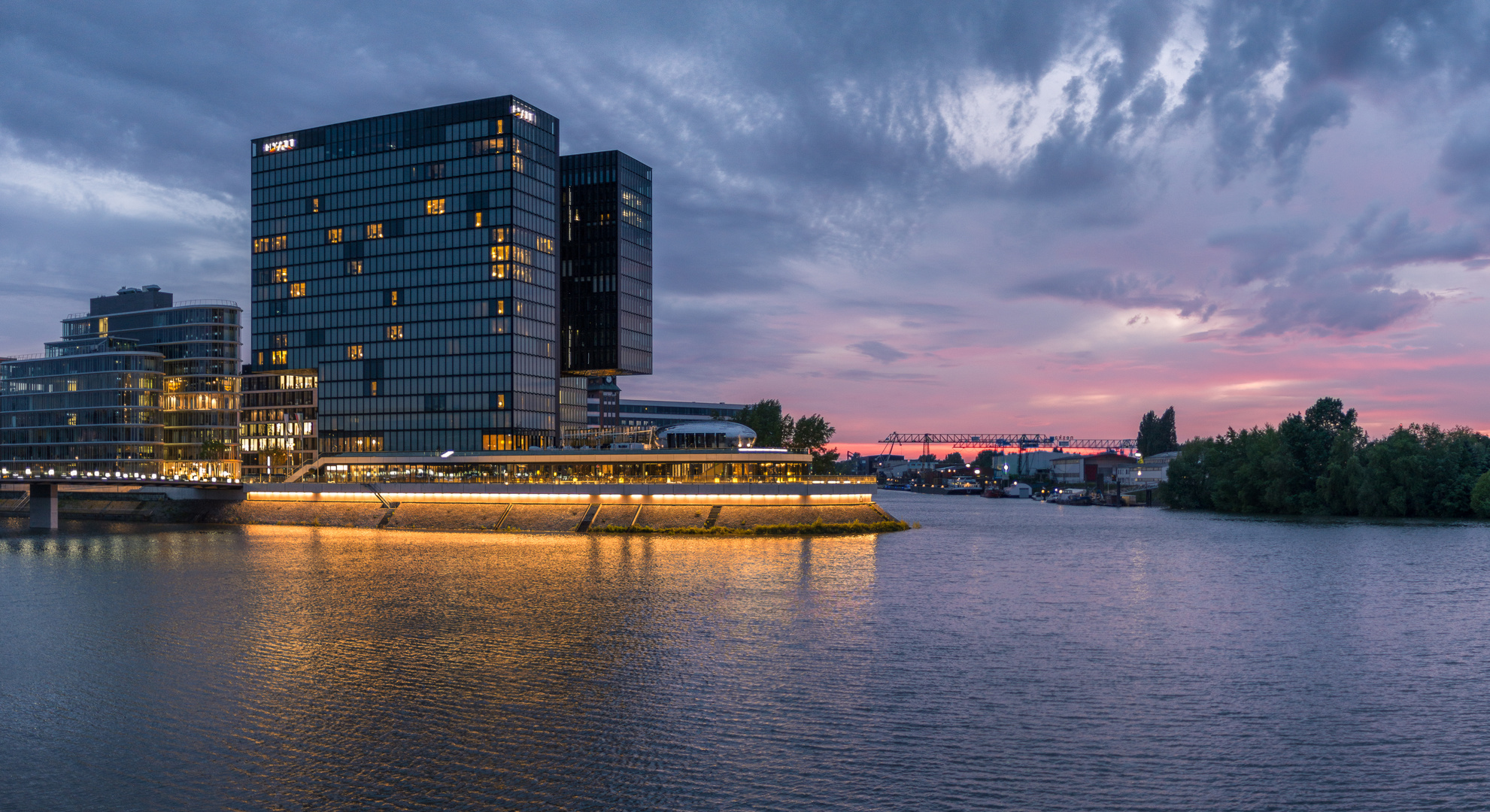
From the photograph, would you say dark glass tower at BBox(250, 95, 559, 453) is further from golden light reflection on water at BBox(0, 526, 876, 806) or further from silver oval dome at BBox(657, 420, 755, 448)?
golden light reflection on water at BBox(0, 526, 876, 806)

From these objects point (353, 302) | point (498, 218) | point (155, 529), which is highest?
point (498, 218)

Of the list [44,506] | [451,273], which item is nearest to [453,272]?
[451,273]

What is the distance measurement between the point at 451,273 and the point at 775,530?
96.9 meters

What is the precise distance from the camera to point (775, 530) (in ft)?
413

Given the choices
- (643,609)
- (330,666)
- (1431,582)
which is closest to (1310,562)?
(1431,582)

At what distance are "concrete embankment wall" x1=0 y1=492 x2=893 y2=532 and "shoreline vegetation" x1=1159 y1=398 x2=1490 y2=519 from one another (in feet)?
291

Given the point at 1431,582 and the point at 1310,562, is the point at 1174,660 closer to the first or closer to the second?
the point at 1431,582

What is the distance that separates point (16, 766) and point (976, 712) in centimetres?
3354

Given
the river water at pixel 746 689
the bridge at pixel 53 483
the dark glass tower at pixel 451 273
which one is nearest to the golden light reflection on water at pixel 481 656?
the river water at pixel 746 689

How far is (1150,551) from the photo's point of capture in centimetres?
11006

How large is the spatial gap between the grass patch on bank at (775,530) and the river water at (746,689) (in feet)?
128

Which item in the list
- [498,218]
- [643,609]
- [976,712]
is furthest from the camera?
[498,218]

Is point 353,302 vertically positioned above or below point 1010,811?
above

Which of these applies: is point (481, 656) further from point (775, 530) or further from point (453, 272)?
point (453, 272)
